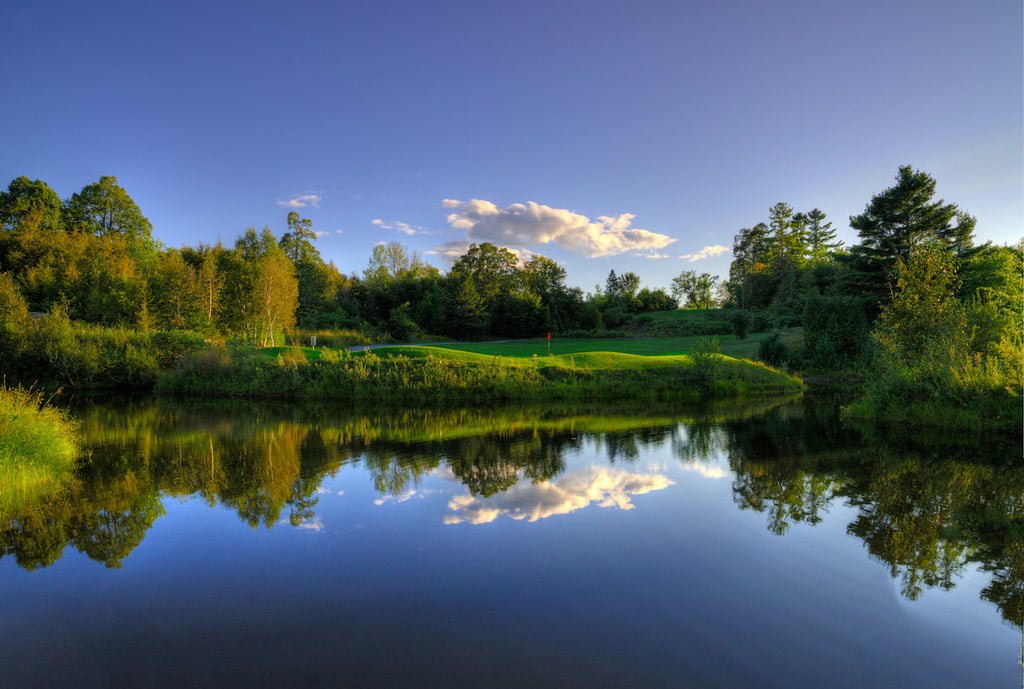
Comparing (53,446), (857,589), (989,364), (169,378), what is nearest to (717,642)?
(857,589)

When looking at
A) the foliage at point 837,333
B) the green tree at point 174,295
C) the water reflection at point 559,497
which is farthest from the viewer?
the green tree at point 174,295

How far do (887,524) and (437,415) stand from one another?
37.3 feet

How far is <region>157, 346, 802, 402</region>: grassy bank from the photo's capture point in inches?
722

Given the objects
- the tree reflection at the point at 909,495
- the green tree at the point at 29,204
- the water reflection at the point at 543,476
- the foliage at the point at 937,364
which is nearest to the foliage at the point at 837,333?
the foliage at the point at 937,364

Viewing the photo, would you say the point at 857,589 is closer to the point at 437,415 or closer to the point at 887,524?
the point at 887,524

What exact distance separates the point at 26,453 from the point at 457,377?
12217mm

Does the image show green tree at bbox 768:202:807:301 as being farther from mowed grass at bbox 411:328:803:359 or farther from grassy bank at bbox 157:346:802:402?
grassy bank at bbox 157:346:802:402

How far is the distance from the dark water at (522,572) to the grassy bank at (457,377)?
8.98 meters

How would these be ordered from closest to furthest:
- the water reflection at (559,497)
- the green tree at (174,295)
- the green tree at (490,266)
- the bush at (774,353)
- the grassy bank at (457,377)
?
the water reflection at (559,497) < the grassy bank at (457,377) < the bush at (774,353) < the green tree at (174,295) < the green tree at (490,266)

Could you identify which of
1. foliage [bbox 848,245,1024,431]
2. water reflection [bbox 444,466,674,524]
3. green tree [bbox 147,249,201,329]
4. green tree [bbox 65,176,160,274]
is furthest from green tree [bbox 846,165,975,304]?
green tree [bbox 65,176,160,274]

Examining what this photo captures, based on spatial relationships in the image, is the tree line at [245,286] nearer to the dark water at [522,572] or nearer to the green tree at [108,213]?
the green tree at [108,213]

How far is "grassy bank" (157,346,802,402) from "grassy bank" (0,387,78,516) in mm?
9943

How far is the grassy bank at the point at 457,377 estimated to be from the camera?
1834 cm

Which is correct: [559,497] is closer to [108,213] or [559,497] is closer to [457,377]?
[457,377]
